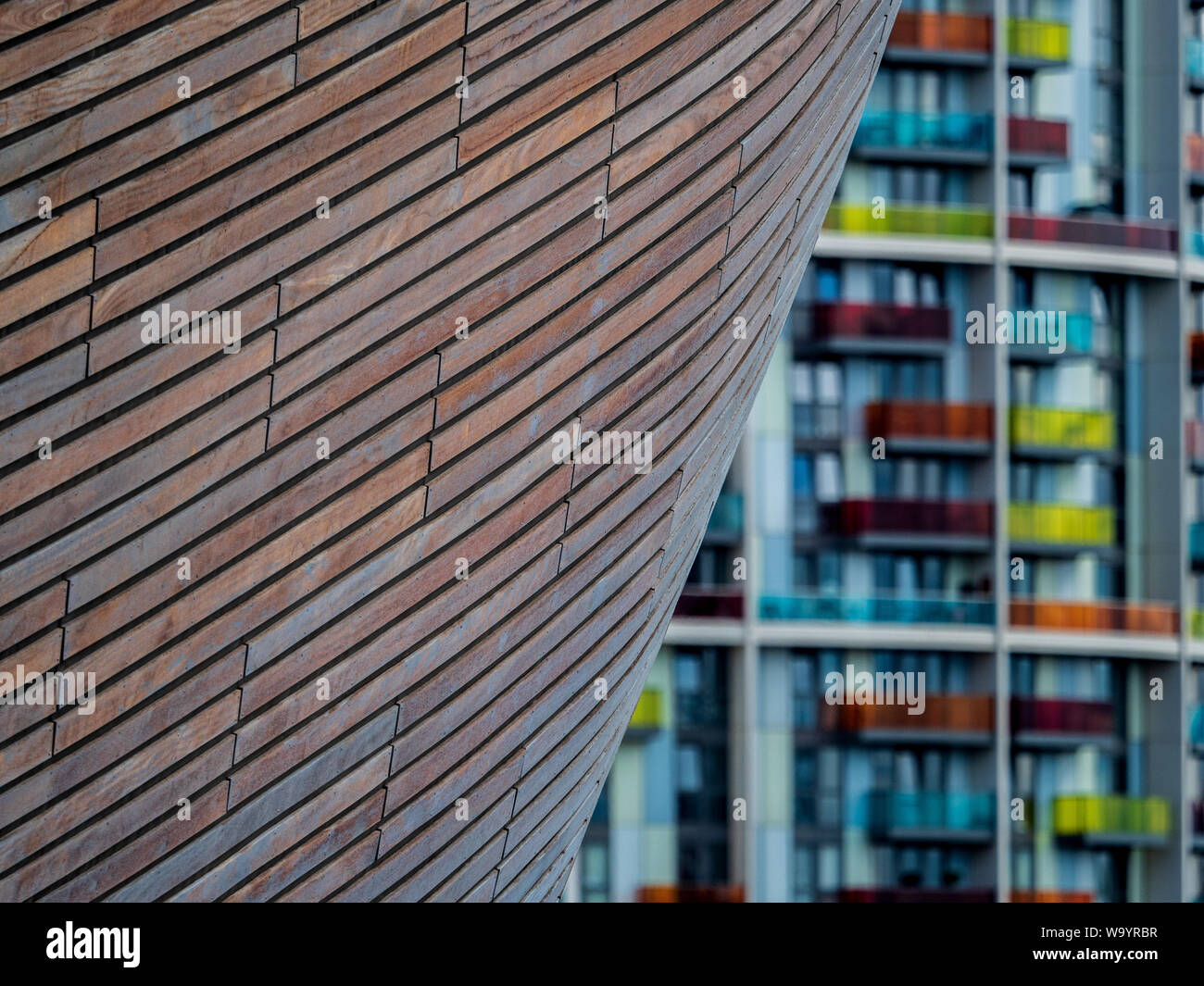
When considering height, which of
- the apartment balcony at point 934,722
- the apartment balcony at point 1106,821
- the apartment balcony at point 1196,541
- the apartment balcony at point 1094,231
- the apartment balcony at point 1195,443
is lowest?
the apartment balcony at point 1106,821

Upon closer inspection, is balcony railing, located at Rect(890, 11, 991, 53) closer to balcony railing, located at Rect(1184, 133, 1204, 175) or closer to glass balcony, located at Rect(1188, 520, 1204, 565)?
balcony railing, located at Rect(1184, 133, 1204, 175)

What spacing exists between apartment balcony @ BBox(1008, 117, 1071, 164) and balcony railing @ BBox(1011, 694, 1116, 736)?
4668 mm

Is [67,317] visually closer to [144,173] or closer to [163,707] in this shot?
[144,173]

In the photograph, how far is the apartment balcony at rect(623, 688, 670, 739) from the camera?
16.8m

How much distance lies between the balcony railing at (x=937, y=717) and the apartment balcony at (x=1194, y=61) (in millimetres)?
5925

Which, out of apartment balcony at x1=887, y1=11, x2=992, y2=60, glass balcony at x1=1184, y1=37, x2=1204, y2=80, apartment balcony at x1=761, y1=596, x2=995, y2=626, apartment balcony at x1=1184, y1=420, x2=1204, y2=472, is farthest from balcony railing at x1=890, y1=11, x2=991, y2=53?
apartment balcony at x1=761, y1=596, x2=995, y2=626

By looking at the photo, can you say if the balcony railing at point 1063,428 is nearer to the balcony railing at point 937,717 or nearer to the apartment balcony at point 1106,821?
the balcony railing at point 937,717

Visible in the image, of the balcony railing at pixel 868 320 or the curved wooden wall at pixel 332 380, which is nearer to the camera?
the curved wooden wall at pixel 332 380

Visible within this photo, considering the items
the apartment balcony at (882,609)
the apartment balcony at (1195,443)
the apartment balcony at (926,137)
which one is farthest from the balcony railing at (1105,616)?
the apartment balcony at (926,137)

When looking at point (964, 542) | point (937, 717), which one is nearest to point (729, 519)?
point (964, 542)

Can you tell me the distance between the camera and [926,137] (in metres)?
18.1

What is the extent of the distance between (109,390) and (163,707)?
2.55 feet

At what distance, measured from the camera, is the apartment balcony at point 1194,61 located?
18.8 metres
